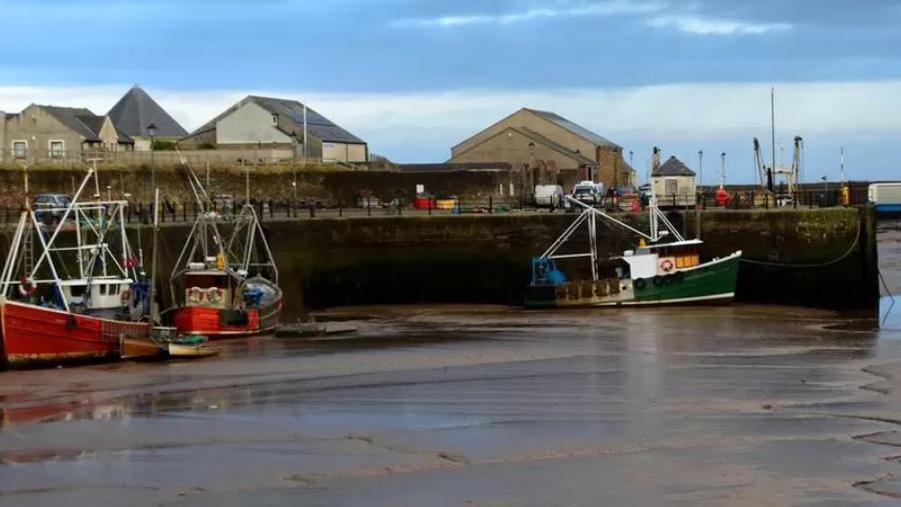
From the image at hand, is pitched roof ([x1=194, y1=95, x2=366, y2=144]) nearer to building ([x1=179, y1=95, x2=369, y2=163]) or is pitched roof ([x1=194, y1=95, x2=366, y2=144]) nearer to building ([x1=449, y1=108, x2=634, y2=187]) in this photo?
building ([x1=179, y1=95, x2=369, y2=163])

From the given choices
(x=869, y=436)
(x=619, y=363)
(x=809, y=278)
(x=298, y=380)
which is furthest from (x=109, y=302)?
(x=809, y=278)

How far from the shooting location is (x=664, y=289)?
117 feet

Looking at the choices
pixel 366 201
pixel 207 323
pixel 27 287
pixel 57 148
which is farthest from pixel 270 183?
pixel 27 287

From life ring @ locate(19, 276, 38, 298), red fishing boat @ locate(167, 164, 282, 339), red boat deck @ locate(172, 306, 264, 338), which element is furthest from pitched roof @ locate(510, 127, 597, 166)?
life ring @ locate(19, 276, 38, 298)

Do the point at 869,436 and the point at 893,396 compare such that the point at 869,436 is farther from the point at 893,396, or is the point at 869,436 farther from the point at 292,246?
the point at 292,246

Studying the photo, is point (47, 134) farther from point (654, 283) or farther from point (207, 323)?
point (654, 283)

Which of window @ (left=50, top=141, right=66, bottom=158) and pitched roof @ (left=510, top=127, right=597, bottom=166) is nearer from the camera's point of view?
window @ (left=50, top=141, right=66, bottom=158)

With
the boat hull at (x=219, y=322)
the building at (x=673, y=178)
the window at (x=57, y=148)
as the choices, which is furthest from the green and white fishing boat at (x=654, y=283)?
the window at (x=57, y=148)

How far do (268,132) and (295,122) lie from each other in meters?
1.54

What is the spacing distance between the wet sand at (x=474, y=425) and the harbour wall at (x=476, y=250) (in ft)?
30.9

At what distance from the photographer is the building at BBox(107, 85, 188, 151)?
68.2m

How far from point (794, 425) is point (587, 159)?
61.3 m

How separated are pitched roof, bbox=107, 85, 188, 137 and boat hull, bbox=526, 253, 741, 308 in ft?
125

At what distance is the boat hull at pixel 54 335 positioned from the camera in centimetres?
2362
